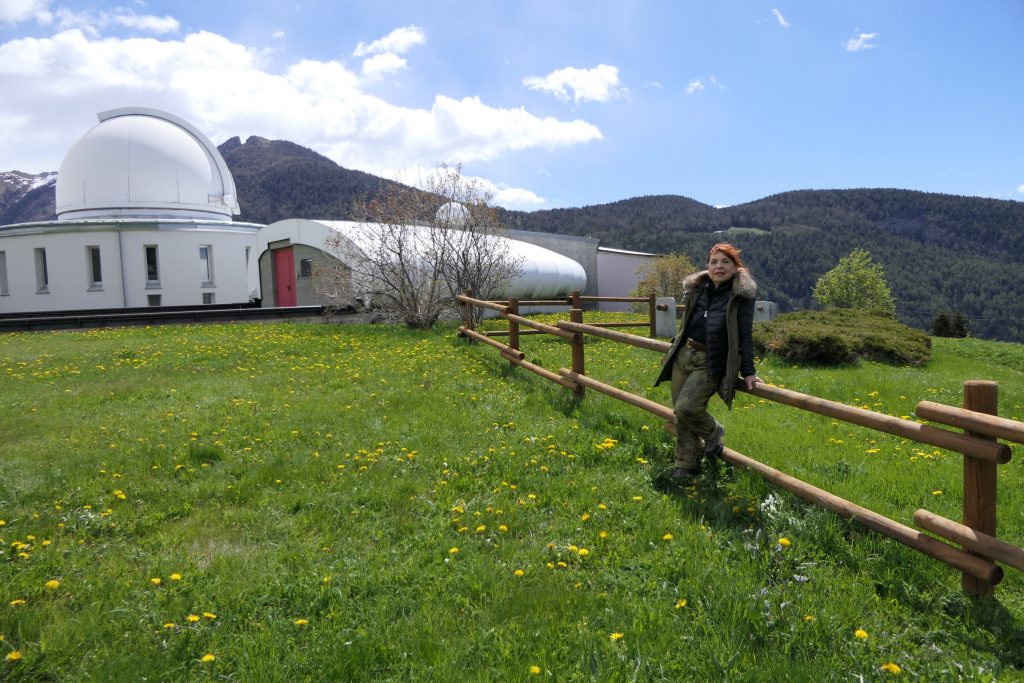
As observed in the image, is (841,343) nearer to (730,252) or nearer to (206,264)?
(730,252)

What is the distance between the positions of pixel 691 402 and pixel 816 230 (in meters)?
Answer: 115

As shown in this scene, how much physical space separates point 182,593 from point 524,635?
190 cm

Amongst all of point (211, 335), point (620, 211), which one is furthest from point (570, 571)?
point (620, 211)

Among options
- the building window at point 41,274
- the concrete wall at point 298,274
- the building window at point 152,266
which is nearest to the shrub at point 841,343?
the concrete wall at point 298,274

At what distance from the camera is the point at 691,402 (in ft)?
15.8

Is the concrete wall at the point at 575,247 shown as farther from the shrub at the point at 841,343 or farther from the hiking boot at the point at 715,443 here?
the hiking boot at the point at 715,443

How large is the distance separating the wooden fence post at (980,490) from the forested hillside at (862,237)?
2596 inches

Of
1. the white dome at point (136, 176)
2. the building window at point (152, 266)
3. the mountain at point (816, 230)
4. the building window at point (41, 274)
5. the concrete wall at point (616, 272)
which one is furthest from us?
the mountain at point (816, 230)

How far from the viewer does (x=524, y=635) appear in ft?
9.93

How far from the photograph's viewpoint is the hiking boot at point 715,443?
4.98 metres

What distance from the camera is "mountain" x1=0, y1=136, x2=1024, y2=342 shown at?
3346 inches

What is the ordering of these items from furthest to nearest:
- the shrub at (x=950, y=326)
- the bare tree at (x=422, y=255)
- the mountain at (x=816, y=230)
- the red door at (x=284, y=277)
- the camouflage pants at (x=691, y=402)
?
the mountain at (x=816, y=230)
the shrub at (x=950, y=326)
the red door at (x=284, y=277)
the bare tree at (x=422, y=255)
the camouflage pants at (x=691, y=402)

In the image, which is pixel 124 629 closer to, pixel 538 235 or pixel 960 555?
pixel 960 555

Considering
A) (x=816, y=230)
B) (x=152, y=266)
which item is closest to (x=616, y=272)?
(x=152, y=266)
